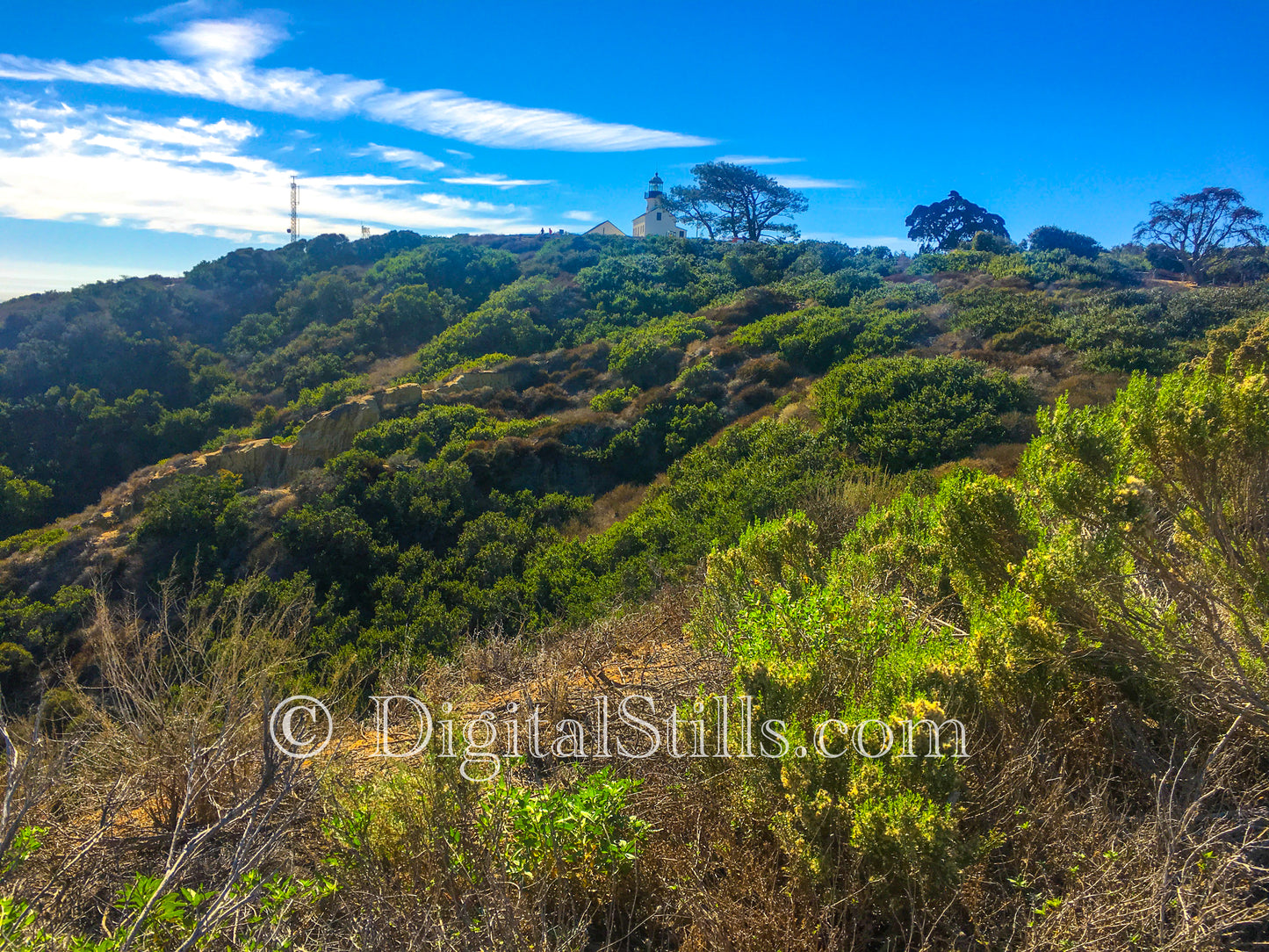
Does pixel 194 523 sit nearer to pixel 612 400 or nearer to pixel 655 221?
pixel 612 400

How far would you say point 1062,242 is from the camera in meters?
31.2

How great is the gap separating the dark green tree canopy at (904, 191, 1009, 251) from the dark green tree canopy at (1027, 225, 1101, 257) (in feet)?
10.5

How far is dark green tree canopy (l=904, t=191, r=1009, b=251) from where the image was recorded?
119ft

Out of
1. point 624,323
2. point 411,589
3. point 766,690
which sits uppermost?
point 624,323

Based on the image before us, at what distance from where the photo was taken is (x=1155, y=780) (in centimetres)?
278

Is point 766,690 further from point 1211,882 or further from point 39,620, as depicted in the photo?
point 39,620

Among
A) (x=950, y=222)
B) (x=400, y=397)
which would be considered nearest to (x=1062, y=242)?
(x=950, y=222)

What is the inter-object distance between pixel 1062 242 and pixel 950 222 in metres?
7.29

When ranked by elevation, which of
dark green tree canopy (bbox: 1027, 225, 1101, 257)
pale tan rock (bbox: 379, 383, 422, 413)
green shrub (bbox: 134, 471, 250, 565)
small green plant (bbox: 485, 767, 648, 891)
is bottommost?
green shrub (bbox: 134, 471, 250, 565)

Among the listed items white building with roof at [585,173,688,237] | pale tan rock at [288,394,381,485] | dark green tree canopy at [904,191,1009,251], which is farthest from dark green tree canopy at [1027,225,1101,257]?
pale tan rock at [288,394,381,485]

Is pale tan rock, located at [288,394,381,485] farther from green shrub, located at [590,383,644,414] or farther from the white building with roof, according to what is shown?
the white building with roof

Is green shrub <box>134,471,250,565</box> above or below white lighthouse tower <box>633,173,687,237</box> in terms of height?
below

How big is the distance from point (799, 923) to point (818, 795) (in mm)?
464

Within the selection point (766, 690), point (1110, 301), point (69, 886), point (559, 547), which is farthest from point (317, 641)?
point (1110, 301)
